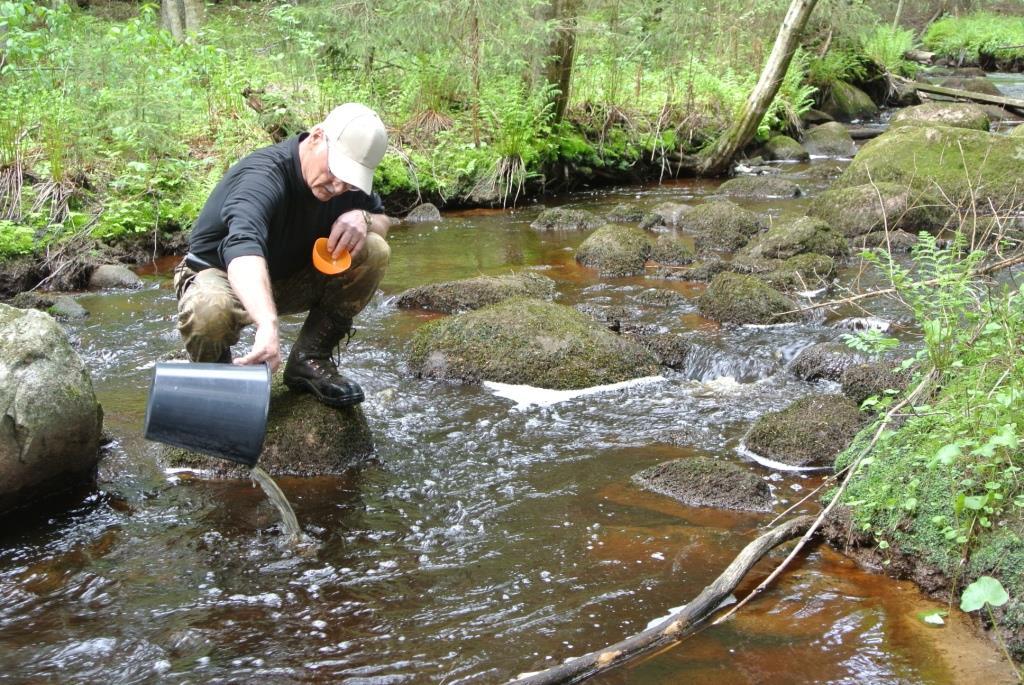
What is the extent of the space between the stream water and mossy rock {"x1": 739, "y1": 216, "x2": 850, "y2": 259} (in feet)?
11.7

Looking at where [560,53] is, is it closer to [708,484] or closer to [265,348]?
[708,484]

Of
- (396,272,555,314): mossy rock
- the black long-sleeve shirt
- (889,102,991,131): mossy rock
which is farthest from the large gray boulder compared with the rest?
(889,102,991,131): mossy rock

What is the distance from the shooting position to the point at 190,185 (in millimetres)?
10797

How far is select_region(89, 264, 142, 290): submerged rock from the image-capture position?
9.09 meters

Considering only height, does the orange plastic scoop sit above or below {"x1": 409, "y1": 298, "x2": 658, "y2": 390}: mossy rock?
above

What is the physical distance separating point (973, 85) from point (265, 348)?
73.8ft

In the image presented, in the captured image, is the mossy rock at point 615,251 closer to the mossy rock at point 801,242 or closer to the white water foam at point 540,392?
the mossy rock at point 801,242

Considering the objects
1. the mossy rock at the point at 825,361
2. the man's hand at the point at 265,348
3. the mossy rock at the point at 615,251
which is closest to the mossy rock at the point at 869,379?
the mossy rock at the point at 825,361

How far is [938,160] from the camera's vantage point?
1138 centimetres

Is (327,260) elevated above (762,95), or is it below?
below

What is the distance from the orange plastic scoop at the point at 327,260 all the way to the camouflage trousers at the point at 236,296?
11 centimetres

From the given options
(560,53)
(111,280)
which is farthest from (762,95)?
(111,280)

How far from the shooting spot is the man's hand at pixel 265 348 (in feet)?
11.0

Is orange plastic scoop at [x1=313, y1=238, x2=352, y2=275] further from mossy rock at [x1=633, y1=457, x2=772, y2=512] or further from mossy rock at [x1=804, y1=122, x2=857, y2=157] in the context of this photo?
mossy rock at [x1=804, y1=122, x2=857, y2=157]
